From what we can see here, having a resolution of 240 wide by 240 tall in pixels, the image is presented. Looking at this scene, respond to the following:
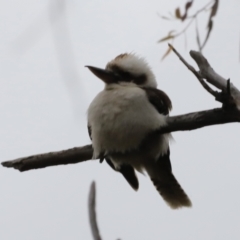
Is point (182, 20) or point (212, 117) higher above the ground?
point (182, 20)

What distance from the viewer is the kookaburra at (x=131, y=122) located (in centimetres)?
293

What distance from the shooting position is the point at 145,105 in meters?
2.98

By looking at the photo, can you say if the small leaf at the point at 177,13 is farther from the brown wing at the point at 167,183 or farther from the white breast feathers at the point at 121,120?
the brown wing at the point at 167,183

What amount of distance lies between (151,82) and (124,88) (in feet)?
0.95

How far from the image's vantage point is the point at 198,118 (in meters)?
2.47

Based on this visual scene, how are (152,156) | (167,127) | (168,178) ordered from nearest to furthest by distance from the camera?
(167,127), (152,156), (168,178)

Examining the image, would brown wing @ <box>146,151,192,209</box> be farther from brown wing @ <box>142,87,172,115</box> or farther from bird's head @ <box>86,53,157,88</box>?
bird's head @ <box>86,53,157,88</box>

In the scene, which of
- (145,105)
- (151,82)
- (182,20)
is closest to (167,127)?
(145,105)

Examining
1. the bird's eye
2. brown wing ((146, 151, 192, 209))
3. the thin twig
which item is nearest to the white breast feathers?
the bird's eye

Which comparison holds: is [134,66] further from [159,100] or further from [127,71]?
[159,100]

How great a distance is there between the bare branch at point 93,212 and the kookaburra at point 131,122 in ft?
1.67

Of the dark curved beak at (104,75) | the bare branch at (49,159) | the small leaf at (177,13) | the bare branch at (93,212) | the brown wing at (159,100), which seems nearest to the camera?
the bare branch at (93,212)

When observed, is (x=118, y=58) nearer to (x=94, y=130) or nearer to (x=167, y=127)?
(x=94, y=130)

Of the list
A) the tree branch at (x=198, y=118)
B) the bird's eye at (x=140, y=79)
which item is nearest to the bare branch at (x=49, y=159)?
the tree branch at (x=198, y=118)
